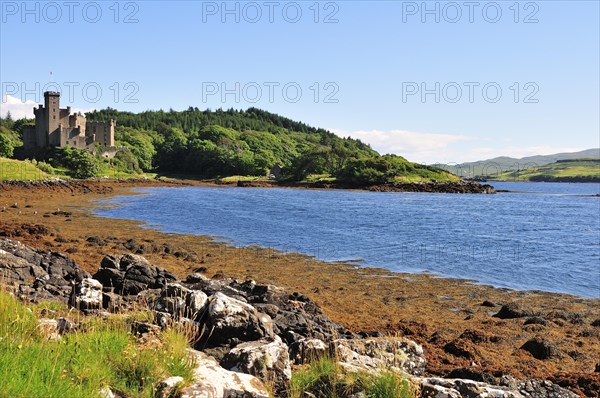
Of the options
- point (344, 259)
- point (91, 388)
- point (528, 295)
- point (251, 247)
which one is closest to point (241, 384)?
point (91, 388)

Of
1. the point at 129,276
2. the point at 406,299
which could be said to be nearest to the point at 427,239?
the point at 406,299

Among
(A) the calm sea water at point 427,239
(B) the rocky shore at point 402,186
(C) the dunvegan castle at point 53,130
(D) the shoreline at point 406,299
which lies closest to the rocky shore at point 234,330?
(D) the shoreline at point 406,299

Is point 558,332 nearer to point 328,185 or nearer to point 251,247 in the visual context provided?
point 251,247

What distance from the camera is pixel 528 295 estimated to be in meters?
24.7

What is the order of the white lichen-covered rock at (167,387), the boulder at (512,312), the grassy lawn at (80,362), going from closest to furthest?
the grassy lawn at (80,362) → the white lichen-covered rock at (167,387) → the boulder at (512,312)

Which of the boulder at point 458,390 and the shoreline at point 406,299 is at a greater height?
the boulder at point 458,390

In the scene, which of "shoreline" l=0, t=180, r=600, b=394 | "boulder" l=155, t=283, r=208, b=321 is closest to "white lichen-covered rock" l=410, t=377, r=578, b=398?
"shoreline" l=0, t=180, r=600, b=394

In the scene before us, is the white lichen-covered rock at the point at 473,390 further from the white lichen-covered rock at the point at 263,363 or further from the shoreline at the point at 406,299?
the white lichen-covered rock at the point at 263,363

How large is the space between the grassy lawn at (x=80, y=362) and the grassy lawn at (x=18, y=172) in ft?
302

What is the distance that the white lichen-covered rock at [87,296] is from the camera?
38.7 feet

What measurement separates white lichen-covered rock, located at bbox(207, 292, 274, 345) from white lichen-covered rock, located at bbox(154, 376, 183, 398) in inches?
141

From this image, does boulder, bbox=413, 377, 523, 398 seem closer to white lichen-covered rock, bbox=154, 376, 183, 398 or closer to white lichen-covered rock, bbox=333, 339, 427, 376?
white lichen-covered rock, bbox=333, 339, 427, 376

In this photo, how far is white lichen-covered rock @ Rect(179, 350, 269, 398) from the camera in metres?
6.91

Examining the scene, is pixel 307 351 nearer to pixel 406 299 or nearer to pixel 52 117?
pixel 406 299
